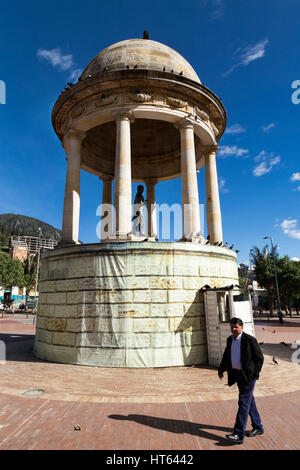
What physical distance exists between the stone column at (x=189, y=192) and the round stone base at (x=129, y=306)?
209 cm

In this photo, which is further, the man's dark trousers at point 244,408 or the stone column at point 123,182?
the stone column at point 123,182

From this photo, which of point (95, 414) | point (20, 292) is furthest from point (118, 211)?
point (20, 292)

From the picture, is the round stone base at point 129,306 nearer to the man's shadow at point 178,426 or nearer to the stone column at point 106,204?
the man's shadow at point 178,426

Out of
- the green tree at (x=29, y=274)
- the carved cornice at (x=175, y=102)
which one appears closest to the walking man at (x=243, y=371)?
Result: the carved cornice at (x=175, y=102)

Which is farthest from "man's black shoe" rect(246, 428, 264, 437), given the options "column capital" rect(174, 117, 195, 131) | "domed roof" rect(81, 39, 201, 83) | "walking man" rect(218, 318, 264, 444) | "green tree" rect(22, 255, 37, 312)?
"green tree" rect(22, 255, 37, 312)

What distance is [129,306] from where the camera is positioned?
1056 centimetres

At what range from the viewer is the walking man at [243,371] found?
4816 millimetres

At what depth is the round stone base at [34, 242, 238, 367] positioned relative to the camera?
10.3m

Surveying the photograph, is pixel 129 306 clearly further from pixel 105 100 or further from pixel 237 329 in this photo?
pixel 105 100

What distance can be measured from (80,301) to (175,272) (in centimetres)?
399

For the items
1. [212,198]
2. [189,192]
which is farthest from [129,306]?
[212,198]

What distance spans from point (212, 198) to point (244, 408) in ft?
44.2

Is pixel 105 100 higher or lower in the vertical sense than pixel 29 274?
higher

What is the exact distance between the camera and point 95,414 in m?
5.96
